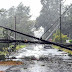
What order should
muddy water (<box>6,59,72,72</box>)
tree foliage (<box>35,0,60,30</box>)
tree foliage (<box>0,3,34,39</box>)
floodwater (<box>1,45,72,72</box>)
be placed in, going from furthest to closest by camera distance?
tree foliage (<box>35,0,60,30</box>) → tree foliage (<box>0,3,34,39</box>) → floodwater (<box>1,45,72,72</box>) → muddy water (<box>6,59,72,72</box>)

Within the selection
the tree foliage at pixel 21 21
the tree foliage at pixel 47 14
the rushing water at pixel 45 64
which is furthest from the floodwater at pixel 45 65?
the tree foliage at pixel 47 14

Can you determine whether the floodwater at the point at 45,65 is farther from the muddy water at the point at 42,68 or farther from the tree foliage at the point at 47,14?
the tree foliage at the point at 47,14

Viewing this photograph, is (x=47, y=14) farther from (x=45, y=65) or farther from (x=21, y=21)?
(x=45, y=65)

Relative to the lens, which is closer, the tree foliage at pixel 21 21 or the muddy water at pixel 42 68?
the muddy water at pixel 42 68

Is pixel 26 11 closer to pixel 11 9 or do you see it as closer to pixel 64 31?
pixel 11 9

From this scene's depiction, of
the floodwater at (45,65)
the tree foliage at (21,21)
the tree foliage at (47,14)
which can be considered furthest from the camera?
the tree foliage at (47,14)

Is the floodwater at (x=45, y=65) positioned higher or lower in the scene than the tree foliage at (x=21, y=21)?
lower

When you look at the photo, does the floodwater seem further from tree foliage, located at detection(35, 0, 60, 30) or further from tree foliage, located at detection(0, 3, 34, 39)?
tree foliage, located at detection(35, 0, 60, 30)

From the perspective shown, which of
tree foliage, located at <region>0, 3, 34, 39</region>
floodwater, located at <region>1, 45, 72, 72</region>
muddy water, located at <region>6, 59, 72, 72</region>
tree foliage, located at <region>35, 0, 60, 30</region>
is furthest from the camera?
tree foliage, located at <region>35, 0, 60, 30</region>

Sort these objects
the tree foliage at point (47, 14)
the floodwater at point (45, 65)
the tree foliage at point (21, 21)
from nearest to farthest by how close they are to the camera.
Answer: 1. the floodwater at point (45, 65)
2. the tree foliage at point (21, 21)
3. the tree foliage at point (47, 14)

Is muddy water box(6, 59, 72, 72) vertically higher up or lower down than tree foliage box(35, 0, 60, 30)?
lower down

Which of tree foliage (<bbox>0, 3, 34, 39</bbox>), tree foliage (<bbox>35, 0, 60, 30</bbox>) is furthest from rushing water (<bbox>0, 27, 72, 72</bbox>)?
tree foliage (<bbox>35, 0, 60, 30</bbox>)

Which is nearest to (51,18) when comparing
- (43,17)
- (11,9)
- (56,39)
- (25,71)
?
(43,17)

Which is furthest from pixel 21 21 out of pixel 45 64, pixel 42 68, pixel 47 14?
pixel 42 68
